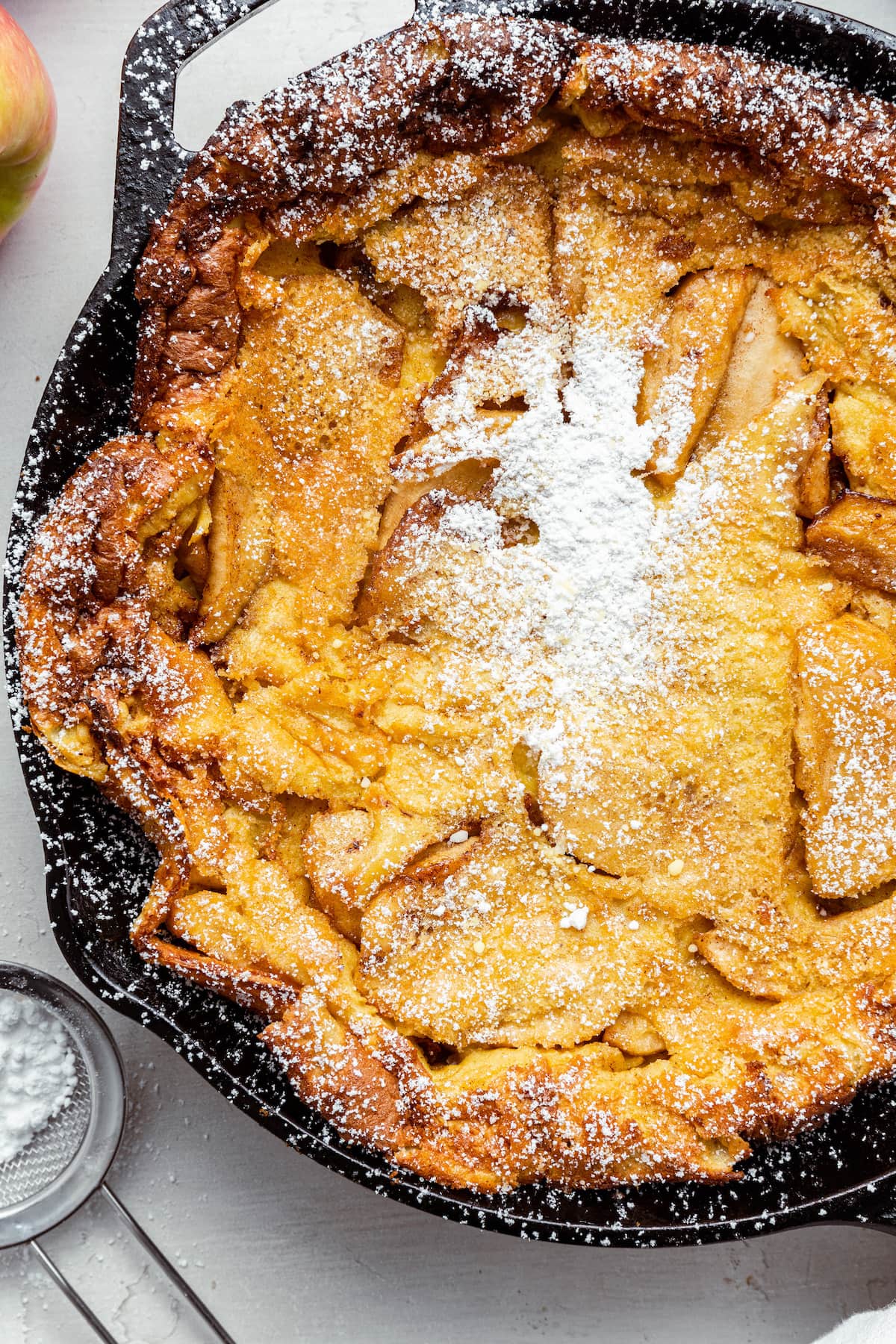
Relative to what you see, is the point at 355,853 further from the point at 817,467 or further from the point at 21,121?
the point at 21,121

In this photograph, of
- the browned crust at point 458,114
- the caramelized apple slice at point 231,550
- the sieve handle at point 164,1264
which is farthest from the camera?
the sieve handle at point 164,1264

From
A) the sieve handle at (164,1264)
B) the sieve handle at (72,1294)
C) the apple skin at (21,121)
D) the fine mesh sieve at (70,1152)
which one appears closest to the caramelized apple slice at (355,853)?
the fine mesh sieve at (70,1152)

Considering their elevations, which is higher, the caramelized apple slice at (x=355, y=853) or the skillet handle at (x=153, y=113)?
the skillet handle at (x=153, y=113)

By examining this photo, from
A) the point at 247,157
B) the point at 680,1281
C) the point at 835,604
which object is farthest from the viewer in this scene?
the point at 680,1281

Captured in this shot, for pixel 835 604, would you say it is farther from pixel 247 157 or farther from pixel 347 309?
pixel 247 157

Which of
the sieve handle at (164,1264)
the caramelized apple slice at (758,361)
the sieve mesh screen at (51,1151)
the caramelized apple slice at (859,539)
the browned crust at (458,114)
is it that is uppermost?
the browned crust at (458,114)

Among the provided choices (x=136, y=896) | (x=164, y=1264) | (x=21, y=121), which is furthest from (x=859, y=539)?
(x=164, y=1264)

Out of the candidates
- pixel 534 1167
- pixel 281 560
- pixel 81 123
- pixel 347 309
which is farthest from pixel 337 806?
pixel 81 123

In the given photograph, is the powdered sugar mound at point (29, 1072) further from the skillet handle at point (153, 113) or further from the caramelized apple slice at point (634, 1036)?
the skillet handle at point (153, 113)
